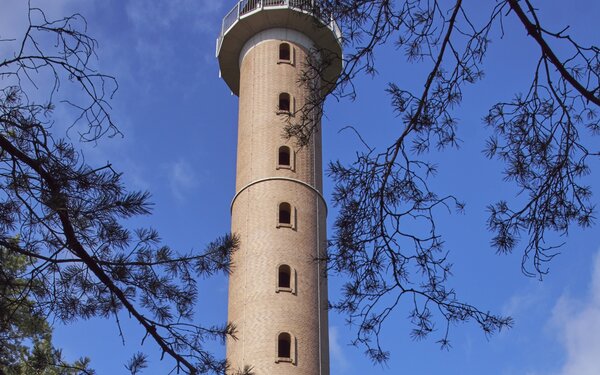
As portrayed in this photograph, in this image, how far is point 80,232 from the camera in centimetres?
714

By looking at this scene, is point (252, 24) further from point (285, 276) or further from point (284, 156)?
point (285, 276)

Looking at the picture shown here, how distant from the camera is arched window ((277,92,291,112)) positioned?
1026 inches

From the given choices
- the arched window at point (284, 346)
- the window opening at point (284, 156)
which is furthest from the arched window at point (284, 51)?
the arched window at point (284, 346)

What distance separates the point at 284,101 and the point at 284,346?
7347mm

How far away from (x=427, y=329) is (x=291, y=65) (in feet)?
63.6

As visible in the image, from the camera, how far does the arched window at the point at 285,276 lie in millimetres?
22648

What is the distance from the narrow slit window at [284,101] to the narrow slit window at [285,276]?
519 cm

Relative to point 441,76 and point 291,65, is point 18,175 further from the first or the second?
point 291,65

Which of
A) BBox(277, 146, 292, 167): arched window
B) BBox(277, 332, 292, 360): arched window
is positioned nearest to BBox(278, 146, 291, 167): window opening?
BBox(277, 146, 292, 167): arched window

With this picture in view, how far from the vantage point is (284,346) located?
22.0 m

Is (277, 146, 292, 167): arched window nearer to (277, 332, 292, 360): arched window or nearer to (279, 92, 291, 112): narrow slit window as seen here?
(279, 92, 291, 112): narrow slit window

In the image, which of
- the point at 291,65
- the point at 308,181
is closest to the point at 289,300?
the point at 308,181

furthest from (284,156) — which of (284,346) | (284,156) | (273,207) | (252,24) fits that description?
(284,346)

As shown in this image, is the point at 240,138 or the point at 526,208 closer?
the point at 526,208
